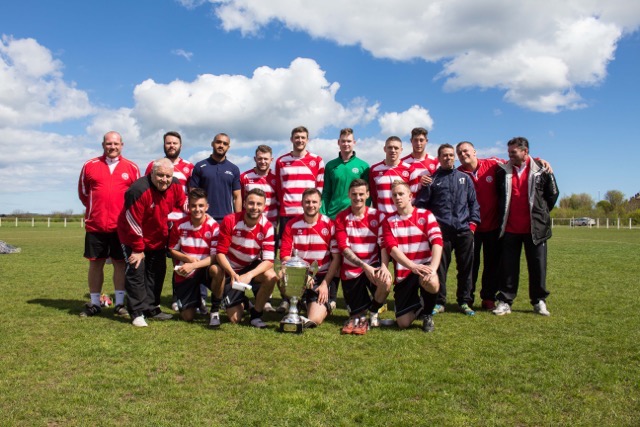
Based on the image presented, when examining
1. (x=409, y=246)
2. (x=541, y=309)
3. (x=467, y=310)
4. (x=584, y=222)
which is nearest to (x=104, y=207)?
(x=409, y=246)

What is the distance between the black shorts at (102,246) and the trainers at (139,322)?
41.0 inches

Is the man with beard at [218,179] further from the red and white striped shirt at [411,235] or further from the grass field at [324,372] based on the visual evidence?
the red and white striped shirt at [411,235]

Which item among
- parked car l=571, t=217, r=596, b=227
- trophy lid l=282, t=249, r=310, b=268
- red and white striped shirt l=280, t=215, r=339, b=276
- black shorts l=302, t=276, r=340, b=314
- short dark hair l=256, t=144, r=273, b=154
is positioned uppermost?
short dark hair l=256, t=144, r=273, b=154

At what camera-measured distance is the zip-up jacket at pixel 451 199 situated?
19.9ft

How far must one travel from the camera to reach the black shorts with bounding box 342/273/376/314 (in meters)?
5.45

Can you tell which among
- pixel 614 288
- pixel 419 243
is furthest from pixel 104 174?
pixel 614 288

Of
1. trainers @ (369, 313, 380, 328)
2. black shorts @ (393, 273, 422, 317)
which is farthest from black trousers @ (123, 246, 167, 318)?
black shorts @ (393, 273, 422, 317)

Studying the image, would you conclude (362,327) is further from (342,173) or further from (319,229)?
(342,173)

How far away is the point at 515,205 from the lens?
20.9 ft

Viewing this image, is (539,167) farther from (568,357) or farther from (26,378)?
(26,378)

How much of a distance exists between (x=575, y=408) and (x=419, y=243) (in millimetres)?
2502

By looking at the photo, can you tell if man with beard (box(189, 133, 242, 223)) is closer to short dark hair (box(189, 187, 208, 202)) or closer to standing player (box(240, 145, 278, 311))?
standing player (box(240, 145, 278, 311))

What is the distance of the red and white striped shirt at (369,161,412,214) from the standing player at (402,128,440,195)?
0.08 m

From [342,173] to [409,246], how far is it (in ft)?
5.13
